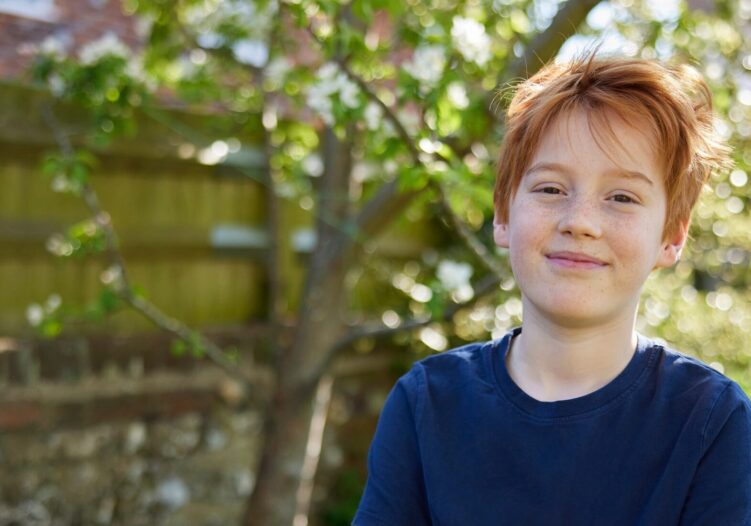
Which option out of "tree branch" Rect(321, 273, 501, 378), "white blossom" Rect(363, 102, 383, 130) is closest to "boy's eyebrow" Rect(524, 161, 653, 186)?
"white blossom" Rect(363, 102, 383, 130)

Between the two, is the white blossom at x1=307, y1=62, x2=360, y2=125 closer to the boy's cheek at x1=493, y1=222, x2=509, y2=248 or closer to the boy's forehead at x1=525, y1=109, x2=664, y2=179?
the boy's cheek at x1=493, y1=222, x2=509, y2=248

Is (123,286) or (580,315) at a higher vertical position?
(580,315)

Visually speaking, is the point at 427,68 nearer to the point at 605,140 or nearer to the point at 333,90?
the point at 333,90

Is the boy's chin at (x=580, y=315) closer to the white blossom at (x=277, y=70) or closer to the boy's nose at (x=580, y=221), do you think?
the boy's nose at (x=580, y=221)

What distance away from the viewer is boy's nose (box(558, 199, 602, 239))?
4.38 feet

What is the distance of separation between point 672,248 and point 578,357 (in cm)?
23

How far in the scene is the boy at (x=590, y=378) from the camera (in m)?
1.32

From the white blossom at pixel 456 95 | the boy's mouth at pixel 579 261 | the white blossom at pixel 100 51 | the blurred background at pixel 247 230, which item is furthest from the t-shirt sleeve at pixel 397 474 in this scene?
the white blossom at pixel 100 51

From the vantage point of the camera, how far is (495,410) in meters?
1.44

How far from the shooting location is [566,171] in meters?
1.38

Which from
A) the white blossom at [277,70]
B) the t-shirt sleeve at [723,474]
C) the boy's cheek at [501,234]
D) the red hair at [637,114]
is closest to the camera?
the t-shirt sleeve at [723,474]

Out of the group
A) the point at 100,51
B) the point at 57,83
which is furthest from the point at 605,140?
the point at 57,83

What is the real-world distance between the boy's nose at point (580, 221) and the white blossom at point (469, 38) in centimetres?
161

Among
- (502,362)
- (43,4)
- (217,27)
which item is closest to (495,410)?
(502,362)
